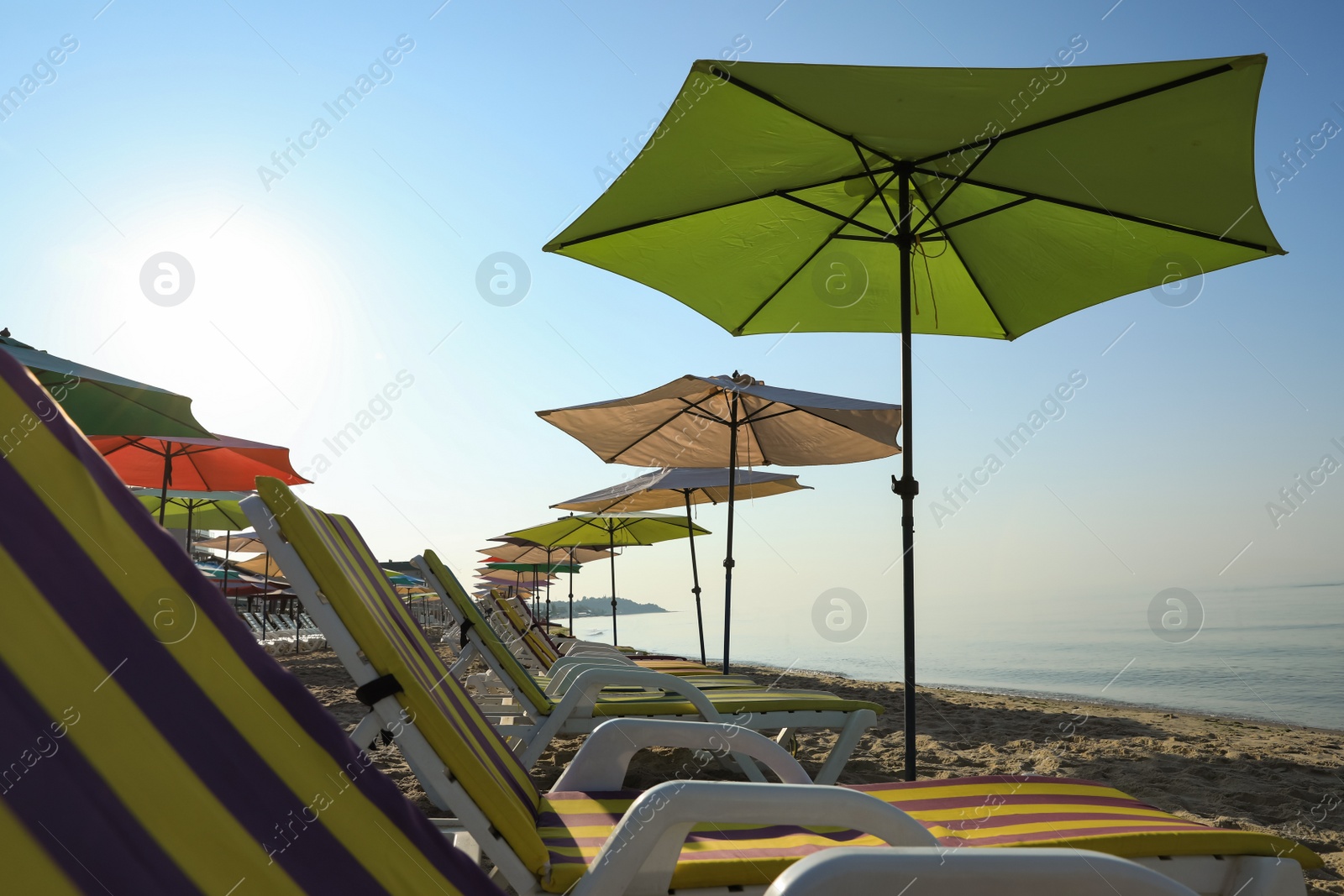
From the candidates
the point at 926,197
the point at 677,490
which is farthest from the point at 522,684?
the point at 677,490

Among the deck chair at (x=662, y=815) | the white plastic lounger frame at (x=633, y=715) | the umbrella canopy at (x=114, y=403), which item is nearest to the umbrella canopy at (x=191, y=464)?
the umbrella canopy at (x=114, y=403)

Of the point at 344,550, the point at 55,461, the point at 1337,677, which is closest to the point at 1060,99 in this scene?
the point at 344,550

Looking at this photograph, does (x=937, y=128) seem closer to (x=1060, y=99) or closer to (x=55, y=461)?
(x=1060, y=99)

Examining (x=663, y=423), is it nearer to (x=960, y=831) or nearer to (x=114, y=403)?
(x=114, y=403)

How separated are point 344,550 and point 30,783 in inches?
45.5

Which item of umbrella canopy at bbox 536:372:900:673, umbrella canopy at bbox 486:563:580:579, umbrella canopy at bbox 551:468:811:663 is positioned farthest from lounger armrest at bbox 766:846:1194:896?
umbrella canopy at bbox 486:563:580:579

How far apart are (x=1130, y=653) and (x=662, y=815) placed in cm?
1753

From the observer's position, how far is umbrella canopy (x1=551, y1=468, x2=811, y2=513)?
335 inches

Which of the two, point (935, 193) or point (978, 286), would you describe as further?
point (978, 286)

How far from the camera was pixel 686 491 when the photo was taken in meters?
8.87

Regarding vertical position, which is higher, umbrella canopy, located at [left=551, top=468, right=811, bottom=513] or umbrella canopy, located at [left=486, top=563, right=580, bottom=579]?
umbrella canopy, located at [left=551, top=468, right=811, bottom=513]

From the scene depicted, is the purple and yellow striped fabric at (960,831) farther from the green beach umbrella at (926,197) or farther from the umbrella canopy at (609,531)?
the umbrella canopy at (609,531)

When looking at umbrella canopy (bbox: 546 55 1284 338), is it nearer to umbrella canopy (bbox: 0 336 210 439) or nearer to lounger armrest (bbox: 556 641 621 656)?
lounger armrest (bbox: 556 641 621 656)

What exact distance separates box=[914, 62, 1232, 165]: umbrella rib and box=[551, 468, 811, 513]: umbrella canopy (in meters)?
5.40
